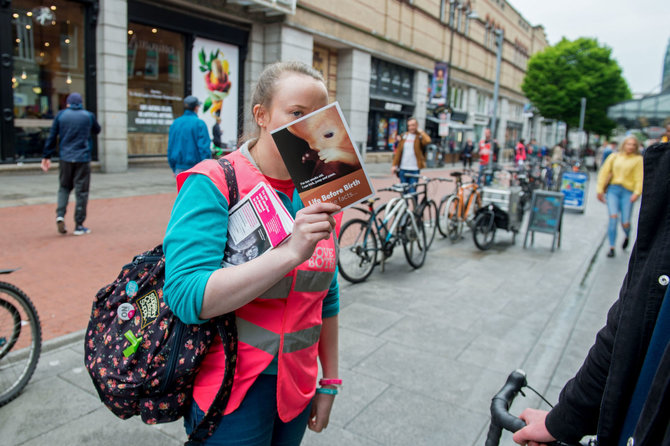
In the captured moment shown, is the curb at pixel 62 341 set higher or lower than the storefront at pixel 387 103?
lower

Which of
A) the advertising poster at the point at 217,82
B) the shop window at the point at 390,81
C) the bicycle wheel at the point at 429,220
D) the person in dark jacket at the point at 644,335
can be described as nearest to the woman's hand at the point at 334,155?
the person in dark jacket at the point at 644,335

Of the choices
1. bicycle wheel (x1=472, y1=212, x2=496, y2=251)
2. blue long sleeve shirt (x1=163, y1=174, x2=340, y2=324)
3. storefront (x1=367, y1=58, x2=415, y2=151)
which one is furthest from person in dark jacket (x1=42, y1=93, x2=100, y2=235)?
storefront (x1=367, y1=58, x2=415, y2=151)

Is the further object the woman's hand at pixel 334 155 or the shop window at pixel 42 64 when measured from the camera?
the shop window at pixel 42 64

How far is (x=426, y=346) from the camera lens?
4.58m

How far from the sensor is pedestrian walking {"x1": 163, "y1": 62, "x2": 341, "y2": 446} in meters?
1.27

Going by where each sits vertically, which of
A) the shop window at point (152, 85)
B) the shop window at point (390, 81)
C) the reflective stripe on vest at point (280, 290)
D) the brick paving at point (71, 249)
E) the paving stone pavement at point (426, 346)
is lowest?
the paving stone pavement at point (426, 346)

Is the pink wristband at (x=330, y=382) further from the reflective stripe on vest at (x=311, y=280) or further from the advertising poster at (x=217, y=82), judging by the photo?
the advertising poster at (x=217, y=82)

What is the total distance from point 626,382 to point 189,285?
3.37 ft

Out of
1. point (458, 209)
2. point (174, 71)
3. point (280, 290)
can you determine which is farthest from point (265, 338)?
point (174, 71)

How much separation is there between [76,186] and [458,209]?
21.2ft

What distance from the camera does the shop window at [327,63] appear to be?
75.8 feet

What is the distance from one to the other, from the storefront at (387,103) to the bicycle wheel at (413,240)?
19591 mm

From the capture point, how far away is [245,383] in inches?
58.1

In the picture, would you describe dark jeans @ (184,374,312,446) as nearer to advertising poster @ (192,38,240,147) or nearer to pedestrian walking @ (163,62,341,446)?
pedestrian walking @ (163,62,341,446)
